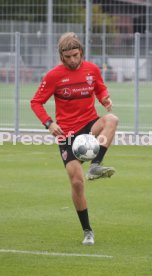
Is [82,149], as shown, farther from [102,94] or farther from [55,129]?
[102,94]

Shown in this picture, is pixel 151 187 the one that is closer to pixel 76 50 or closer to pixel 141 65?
pixel 76 50

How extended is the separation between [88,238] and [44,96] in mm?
1469

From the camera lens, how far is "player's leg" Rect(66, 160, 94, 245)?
32.0 feet

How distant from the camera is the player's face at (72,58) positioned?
31.7 feet

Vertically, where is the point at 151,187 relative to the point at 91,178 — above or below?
below

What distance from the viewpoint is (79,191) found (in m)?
9.82

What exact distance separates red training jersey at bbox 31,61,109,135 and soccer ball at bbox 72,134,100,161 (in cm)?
32

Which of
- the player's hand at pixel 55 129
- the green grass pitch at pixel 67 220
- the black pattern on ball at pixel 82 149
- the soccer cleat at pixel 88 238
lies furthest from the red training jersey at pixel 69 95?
the green grass pitch at pixel 67 220

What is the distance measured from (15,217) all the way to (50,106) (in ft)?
47.8

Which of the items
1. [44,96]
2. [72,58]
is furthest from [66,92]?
[72,58]

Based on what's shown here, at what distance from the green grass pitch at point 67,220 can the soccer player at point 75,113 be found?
1.69ft

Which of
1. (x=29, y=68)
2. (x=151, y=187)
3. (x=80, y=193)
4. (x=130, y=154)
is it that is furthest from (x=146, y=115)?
(x=80, y=193)

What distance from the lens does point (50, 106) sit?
26094 millimetres

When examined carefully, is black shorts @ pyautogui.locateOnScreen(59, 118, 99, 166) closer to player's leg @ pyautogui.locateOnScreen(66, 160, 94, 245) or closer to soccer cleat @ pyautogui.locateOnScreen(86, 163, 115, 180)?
player's leg @ pyautogui.locateOnScreen(66, 160, 94, 245)
